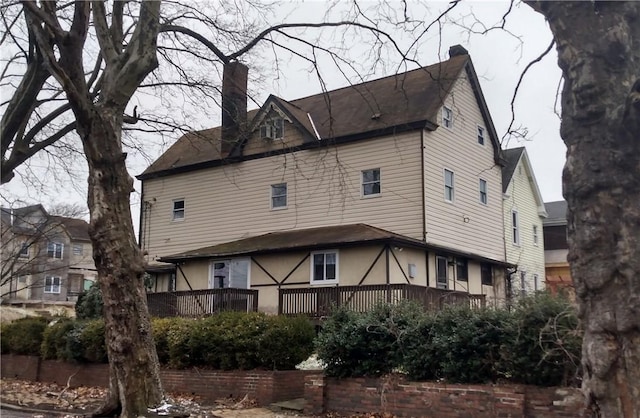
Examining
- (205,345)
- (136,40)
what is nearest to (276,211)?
(205,345)

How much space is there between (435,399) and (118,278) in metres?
5.33

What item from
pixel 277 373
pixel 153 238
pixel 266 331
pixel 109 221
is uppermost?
pixel 153 238

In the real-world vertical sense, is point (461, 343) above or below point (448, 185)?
below

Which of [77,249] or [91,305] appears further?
[77,249]

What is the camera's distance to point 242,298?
21.4 meters

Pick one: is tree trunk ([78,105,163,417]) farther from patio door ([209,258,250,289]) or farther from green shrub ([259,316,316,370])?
patio door ([209,258,250,289])

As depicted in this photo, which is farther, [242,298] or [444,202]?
[444,202]

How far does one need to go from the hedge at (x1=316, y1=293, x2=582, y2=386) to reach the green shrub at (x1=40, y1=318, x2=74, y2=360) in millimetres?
9331

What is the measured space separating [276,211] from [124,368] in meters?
16.8

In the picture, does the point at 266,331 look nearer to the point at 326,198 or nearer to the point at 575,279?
the point at 575,279

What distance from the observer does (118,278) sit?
9.99 metres

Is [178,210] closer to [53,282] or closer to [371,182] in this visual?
[371,182]

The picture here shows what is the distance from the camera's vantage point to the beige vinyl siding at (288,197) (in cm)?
2306

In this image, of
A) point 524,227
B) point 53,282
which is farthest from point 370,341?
point 53,282
